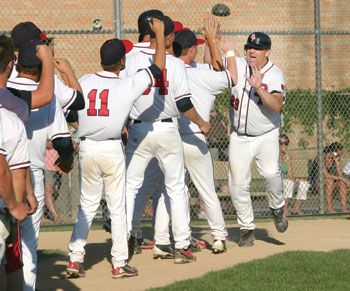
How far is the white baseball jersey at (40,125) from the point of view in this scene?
5.12 metres

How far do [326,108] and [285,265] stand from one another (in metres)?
6.90

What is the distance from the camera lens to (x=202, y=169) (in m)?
7.23

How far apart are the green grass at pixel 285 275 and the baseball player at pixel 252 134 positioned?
3.28 feet

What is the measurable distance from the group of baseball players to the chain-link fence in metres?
2.86

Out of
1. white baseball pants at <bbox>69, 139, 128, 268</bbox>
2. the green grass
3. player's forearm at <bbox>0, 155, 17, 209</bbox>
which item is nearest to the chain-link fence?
white baseball pants at <bbox>69, 139, 128, 268</bbox>

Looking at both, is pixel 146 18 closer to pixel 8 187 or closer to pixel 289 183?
pixel 8 187

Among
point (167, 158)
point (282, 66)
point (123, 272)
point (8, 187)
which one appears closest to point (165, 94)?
point (167, 158)

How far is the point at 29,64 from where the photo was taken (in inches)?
202

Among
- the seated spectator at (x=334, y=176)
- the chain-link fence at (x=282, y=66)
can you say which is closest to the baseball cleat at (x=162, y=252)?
the chain-link fence at (x=282, y=66)

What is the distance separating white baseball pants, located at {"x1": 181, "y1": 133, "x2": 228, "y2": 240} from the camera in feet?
23.7

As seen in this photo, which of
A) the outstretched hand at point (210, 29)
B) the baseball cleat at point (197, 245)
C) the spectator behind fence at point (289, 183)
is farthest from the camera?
the spectator behind fence at point (289, 183)

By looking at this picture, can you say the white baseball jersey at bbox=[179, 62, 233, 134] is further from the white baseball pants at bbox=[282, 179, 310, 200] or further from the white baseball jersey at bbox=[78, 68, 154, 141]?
the white baseball pants at bbox=[282, 179, 310, 200]

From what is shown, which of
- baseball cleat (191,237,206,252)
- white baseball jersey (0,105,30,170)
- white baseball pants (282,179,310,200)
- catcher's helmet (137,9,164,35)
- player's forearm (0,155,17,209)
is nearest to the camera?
player's forearm (0,155,17,209)

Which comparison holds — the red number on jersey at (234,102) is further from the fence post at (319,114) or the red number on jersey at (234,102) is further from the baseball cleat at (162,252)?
the fence post at (319,114)
